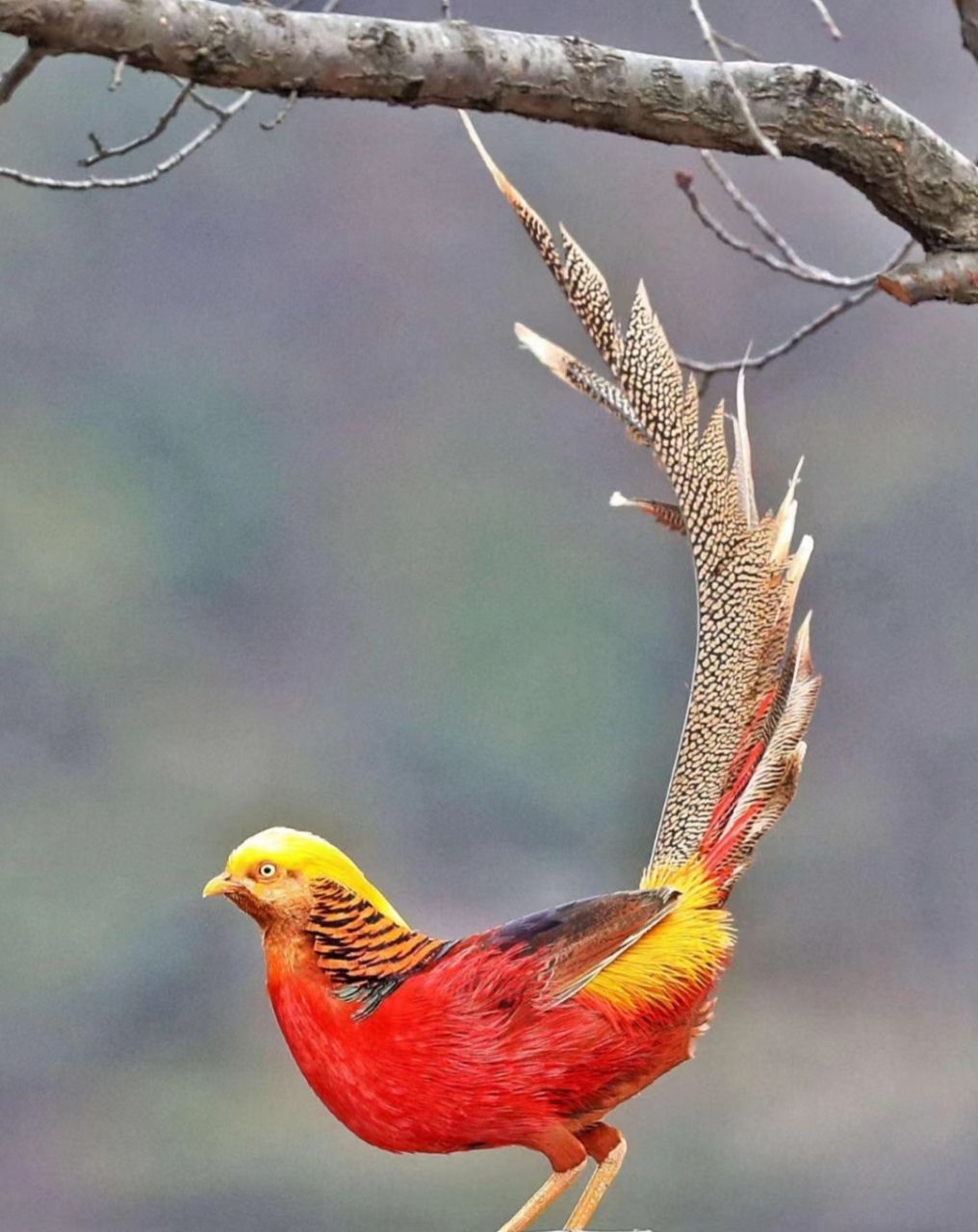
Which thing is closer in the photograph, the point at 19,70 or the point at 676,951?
the point at 19,70

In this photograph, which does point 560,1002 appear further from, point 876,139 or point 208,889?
point 876,139

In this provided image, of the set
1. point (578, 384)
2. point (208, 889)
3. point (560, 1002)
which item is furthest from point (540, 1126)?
point (578, 384)

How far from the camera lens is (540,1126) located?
133cm

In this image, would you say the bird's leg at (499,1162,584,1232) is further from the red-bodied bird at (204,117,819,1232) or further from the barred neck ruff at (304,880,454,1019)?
the barred neck ruff at (304,880,454,1019)

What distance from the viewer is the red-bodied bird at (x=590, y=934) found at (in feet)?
4.34

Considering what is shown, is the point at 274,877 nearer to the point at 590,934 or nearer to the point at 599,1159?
the point at 590,934

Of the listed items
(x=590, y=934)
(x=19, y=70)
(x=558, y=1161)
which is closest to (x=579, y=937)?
(x=590, y=934)

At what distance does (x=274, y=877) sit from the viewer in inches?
52.1

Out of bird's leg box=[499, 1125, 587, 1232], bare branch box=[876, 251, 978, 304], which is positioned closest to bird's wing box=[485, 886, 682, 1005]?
bird's leg box=[499, 1125, 587, 1232]

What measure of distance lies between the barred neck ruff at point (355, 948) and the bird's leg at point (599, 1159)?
0.67 feet

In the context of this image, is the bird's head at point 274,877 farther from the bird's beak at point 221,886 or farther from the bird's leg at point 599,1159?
the bird's leg at point 599,1159

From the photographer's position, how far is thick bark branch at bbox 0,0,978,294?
112 centimetres

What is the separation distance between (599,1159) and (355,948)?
0.28 m

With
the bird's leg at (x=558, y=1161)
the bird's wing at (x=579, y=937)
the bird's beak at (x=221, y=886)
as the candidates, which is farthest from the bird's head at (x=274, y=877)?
the bird's leg at (x=558, y=1161)
